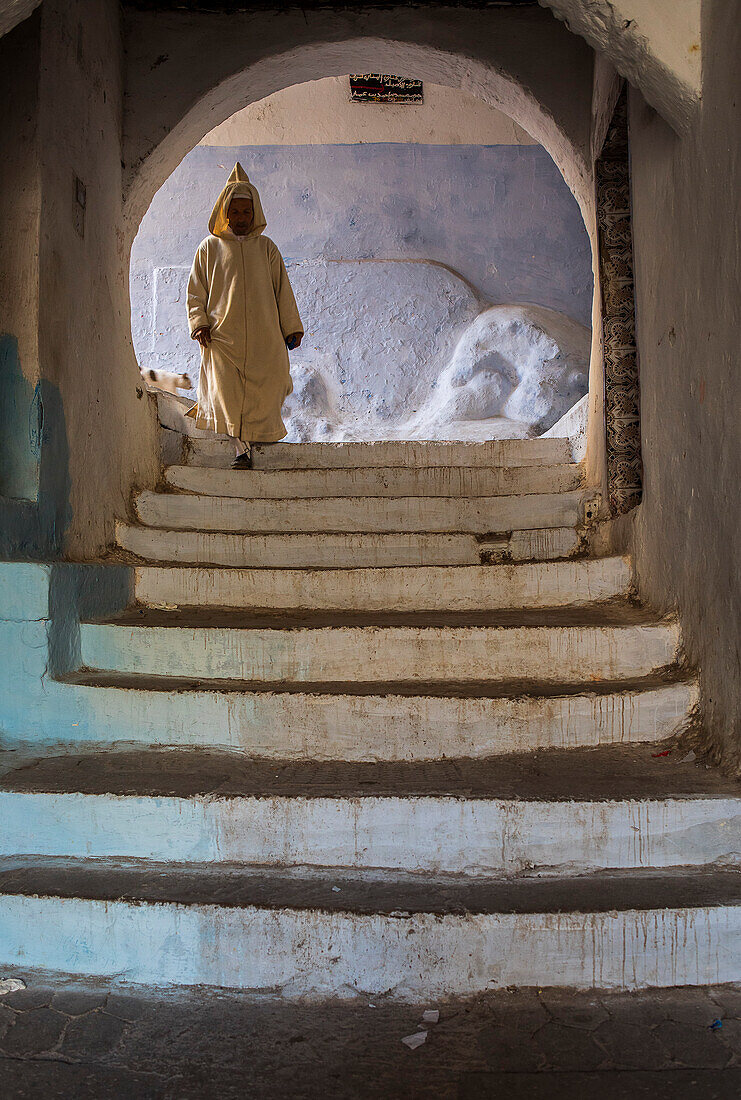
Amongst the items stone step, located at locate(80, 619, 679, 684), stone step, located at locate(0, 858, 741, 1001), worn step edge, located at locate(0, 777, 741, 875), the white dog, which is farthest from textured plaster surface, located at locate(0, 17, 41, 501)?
the white dog

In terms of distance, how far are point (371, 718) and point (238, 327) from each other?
3408mm

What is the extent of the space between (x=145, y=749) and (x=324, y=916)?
862mm

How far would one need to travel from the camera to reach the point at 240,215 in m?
5.21

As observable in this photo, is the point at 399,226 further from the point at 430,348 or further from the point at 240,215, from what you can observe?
the point at 240,215

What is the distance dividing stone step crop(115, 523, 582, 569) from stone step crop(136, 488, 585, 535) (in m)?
0.19

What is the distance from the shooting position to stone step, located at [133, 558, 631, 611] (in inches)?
122

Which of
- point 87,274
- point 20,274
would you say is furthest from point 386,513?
point 20,274

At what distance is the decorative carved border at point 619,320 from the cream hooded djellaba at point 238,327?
2197 mm

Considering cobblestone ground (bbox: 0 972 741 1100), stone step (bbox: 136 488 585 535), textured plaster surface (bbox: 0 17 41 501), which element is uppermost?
textured plaster surface (bbox: 0 17 41 501)

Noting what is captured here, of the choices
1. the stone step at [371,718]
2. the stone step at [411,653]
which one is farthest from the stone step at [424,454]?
the stone step at [371,718]

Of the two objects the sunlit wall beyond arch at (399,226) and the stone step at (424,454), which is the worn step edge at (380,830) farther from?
the sunlit wall beyond arch at (399,226)

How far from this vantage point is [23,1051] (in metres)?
1.48

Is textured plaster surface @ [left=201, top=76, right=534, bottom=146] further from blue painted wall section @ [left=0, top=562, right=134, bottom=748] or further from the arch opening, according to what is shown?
blue painted wall section @ [left=0, top=562, right=134, bottom=748]

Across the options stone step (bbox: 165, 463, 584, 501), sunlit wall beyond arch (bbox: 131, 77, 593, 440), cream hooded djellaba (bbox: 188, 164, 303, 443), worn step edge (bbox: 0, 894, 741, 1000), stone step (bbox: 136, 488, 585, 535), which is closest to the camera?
worn step edge (bbox: 0, 894, 741, 1000)
